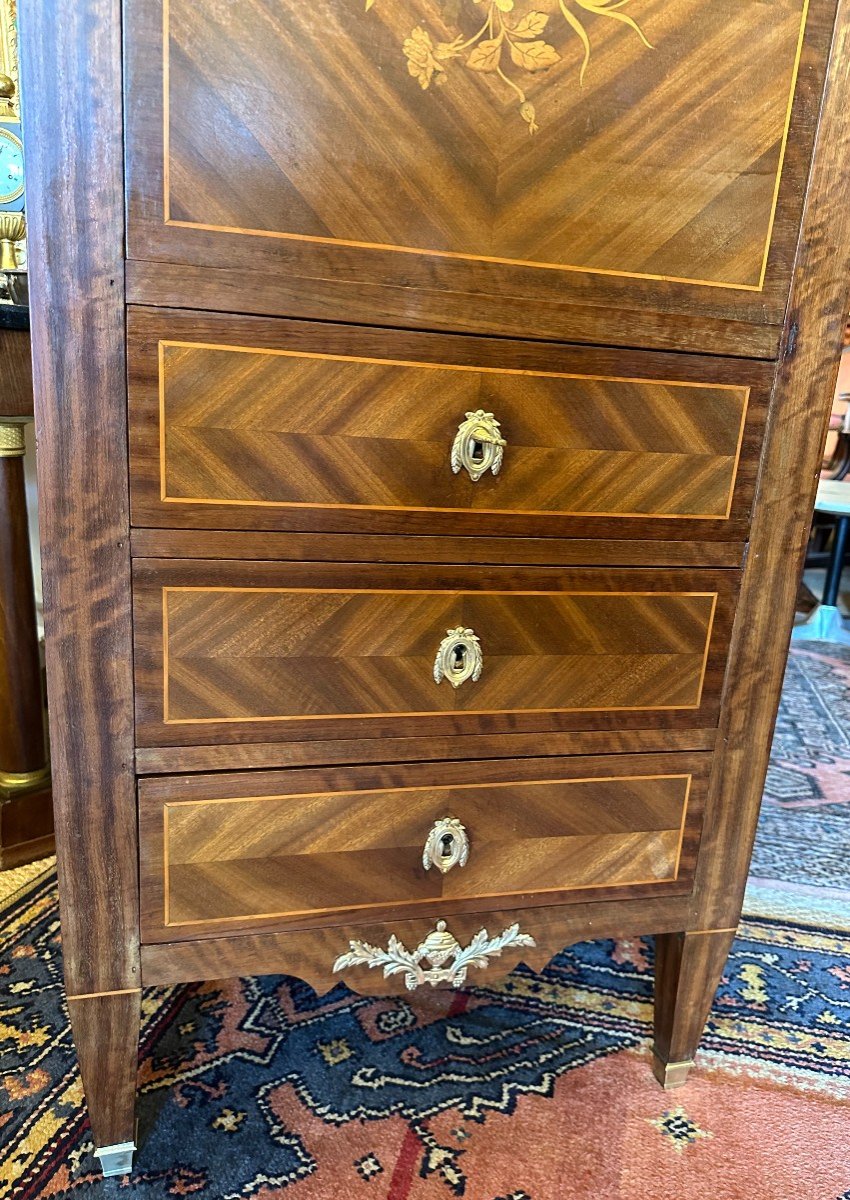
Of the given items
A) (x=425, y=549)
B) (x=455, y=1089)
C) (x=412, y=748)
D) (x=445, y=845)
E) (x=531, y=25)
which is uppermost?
(x=531, y=25)

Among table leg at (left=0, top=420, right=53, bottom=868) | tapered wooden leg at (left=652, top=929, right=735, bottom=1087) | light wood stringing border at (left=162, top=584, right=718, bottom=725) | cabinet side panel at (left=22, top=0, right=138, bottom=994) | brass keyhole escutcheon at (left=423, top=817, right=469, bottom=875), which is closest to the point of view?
cabinet side panel at (left=22, top=0, right=138, bottom=994)

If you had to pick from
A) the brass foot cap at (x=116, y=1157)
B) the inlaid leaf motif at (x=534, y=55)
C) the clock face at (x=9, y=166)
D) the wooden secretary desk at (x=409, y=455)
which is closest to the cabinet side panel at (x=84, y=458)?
the wooden secretary desk at (x=409, y=455)

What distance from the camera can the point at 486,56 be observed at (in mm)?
648

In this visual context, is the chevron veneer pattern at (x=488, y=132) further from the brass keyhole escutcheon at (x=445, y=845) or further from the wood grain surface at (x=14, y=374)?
the wood grain surface at (x=14, y=374)

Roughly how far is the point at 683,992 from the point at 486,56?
0.96 meters

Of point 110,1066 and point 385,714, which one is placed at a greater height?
point 385,714

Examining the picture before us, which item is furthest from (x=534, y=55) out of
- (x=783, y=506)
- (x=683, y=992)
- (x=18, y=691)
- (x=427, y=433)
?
(x=18, y=691)

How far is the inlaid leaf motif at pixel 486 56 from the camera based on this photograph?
65cm

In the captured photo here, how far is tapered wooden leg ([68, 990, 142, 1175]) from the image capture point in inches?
29.7

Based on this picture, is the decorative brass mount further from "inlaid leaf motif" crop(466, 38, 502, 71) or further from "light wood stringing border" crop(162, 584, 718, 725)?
"inlaid leaf motif" crop(466, 38, 502, 71)

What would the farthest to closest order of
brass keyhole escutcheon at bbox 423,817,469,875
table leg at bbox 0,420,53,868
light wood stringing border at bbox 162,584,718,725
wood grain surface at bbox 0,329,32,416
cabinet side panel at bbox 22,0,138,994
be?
table leg at bbox 0,420,53,868
wood grain surface at bbox 0,329,32,416
brass keyhole escutcheon at bbox 423,817,469,875
light wood stringing border at bbox 162,584,718,725
cabinet side panel at bbox 22,0,138,994

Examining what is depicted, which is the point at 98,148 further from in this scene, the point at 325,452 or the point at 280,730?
the point at 280,730

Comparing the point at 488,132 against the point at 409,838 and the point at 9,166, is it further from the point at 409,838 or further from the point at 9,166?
the point at 9,166

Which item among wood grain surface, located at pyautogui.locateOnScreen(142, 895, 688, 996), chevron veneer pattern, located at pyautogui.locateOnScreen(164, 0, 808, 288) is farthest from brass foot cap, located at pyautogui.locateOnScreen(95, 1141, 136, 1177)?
chevron veneer pattern, located at pyautogui.locateOnScreen(164, 0, 808, 288)
